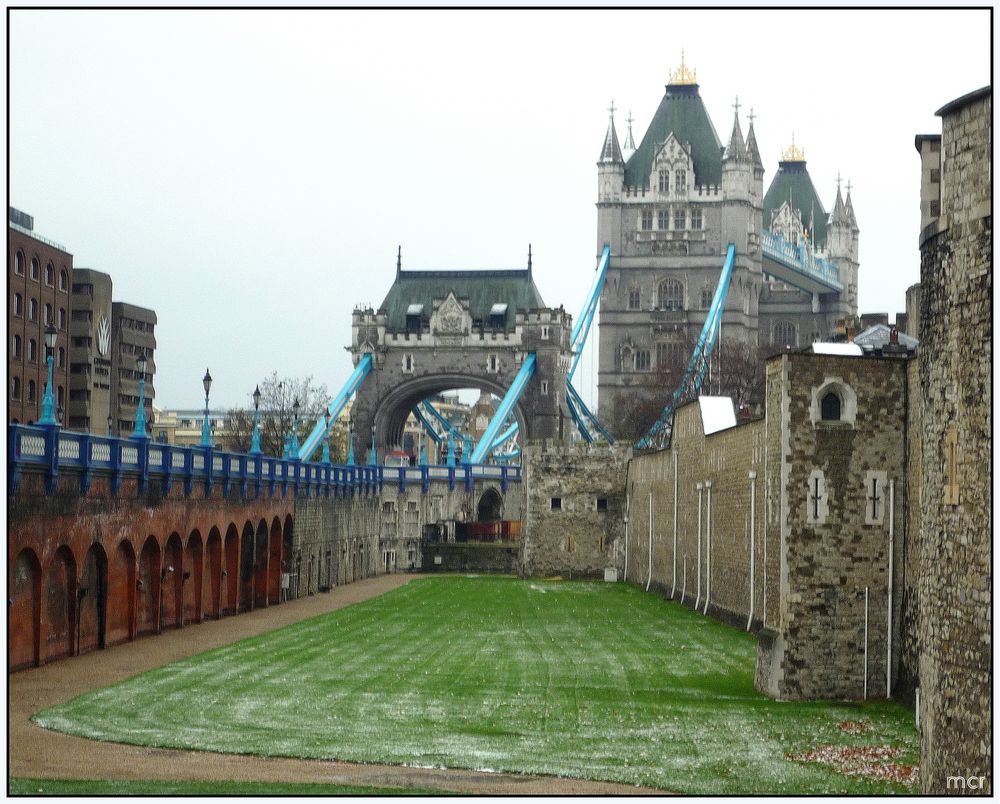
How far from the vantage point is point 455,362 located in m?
118

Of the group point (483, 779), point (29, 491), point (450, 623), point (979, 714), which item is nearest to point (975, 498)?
point (979, 714)

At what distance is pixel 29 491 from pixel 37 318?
58667 millimetres

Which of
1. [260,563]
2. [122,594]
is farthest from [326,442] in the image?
[122,594]

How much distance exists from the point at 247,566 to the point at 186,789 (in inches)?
1292

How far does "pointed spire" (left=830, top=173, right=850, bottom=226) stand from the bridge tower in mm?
59020

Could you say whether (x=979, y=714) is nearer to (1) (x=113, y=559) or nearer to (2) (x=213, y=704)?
(2) (x=213, y=704)

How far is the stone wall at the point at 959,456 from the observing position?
1539cm

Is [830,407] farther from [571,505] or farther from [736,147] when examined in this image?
[736,147]

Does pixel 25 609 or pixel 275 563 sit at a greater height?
pixel 275 563

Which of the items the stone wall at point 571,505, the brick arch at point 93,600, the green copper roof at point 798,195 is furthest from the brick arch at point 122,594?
the green copper roof at point 798,195

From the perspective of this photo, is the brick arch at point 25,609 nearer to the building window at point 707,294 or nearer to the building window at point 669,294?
the building window at point 669,294

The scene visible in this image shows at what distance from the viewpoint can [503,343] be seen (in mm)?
117688

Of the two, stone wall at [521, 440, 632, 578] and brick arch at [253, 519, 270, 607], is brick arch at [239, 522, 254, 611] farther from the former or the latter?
stone wall at [521, 440, 632, 578]

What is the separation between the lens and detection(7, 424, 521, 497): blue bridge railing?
3058 centimetres
